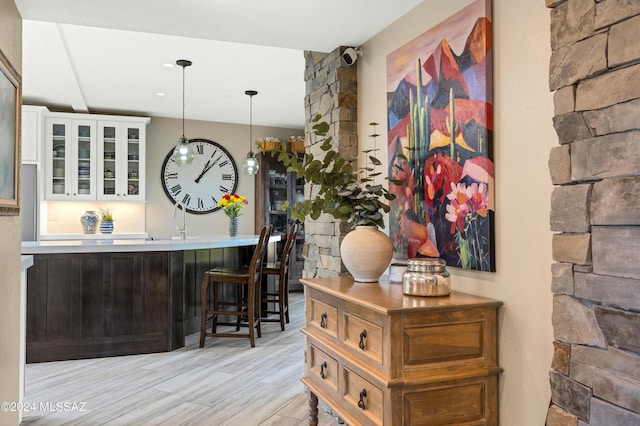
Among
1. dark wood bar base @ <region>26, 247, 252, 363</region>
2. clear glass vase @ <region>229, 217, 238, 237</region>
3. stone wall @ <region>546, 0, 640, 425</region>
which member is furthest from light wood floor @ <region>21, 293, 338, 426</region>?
stone wall @ <region>546, 0, 640, 425</region>

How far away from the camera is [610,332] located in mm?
1332

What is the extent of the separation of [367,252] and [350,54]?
129 cm

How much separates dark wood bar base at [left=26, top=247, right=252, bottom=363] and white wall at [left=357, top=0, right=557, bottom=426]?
10.3 feet

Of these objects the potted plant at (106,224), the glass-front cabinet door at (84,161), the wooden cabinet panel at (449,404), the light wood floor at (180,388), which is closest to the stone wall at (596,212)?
the wooden cabinet panel at (449,404)

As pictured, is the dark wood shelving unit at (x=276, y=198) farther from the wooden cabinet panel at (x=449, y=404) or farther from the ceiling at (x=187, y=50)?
the wooden cabinet panel at (x=449, y=404)

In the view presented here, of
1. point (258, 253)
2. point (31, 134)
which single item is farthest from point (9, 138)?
point (31, 134)

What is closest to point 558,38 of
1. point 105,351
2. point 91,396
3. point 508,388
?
point 508,388

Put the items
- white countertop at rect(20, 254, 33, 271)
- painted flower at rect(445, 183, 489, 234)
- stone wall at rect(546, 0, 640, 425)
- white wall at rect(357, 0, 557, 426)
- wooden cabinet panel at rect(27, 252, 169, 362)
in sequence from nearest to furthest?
stone wall at rect(546, 0, 640, 425) < white wall at rect(357, 0, 557, 426) < painted flower at rect(445, 183, 489, 234) < white countertop at rect(20, 254, 33, 271) < wooden cabinet panel at rect(27, 252, 169, 362)

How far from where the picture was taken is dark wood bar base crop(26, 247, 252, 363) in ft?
13.4

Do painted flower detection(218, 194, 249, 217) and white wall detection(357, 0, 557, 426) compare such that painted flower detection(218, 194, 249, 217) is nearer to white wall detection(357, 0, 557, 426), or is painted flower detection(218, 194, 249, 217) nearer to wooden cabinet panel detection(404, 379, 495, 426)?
white wall detection(357, 0, 557, 426)

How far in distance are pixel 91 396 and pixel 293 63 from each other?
10.3ft

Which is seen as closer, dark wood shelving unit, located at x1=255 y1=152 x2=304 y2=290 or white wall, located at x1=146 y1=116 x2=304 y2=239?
white wall, located at x1=146 y1=116 x2=304 y2=239

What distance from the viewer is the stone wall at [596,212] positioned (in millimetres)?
1277

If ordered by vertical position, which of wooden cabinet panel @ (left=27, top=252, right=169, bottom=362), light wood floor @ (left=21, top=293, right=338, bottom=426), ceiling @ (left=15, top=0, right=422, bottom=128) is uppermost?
ceiling @ (left=15, top=0, right=422, bottom=128)
